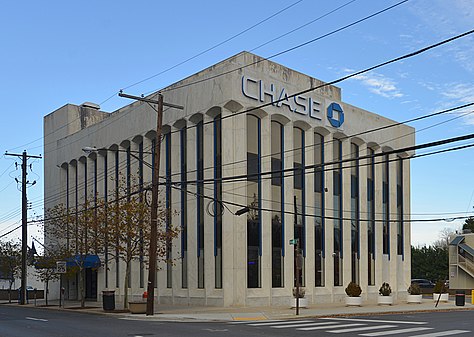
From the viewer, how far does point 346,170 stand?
43094 millimetres

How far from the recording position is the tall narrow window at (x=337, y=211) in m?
41.7

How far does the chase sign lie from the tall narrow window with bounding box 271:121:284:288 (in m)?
1.70

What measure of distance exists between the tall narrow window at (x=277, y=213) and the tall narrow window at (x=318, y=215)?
3.29 meters

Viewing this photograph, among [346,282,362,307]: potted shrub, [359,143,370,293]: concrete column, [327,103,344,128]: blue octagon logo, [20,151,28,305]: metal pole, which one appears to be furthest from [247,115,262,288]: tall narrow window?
[20,151,28,305]: metal pole

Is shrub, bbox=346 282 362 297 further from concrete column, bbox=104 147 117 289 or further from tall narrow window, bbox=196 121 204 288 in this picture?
concrete column, bbox=104 147 117 289

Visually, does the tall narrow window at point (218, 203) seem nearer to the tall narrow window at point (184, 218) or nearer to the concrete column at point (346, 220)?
the tall narrow window at point (184, 218)

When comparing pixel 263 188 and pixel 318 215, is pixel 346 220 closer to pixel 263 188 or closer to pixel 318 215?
pixel 318 215

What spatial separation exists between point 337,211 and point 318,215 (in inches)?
98.0

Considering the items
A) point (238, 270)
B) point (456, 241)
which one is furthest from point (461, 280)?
point (238, 270)

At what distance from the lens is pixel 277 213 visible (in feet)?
122

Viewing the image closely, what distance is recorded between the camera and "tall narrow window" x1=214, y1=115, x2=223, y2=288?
35.2m

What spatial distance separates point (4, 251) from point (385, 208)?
34.5 m

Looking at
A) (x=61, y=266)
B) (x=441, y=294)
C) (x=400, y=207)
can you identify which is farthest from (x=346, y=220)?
(x=61, y=266)

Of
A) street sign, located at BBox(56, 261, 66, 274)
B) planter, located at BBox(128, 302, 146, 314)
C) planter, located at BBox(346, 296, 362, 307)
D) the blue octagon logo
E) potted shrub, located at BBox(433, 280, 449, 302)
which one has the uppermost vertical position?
the blue octagon logo
